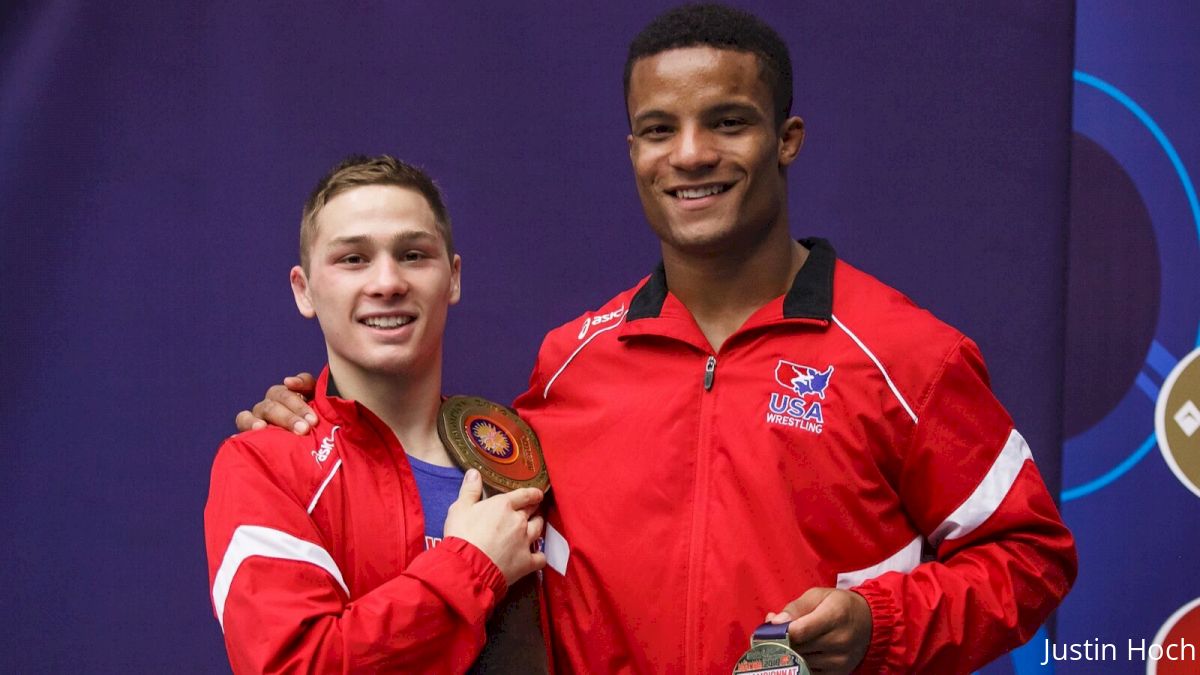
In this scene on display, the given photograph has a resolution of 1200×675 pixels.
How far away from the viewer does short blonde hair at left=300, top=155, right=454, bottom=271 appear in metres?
1.90

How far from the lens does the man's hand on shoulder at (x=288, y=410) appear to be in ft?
5.91

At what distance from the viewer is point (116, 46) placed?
2.76 metres

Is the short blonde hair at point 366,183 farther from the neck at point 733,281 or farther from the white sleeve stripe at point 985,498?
the white sleeve stripe at point 985,498

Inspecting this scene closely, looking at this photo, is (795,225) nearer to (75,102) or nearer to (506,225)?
(506,225)

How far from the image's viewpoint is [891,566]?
1.75 m

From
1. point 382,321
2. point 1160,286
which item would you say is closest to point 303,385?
point 382,321

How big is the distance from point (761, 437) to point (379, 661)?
23.0 inches

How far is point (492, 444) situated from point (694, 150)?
0.53 m

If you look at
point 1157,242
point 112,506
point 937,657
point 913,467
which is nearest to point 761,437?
point 913,467

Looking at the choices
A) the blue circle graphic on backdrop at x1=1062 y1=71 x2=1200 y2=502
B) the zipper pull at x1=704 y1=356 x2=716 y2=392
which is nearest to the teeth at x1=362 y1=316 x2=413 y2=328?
the zipper pull at x1=704 y1=356 x2=716 y2=392

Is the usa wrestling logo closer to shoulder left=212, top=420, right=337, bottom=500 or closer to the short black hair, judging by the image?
the short black hair

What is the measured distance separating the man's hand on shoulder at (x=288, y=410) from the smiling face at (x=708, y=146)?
59cm

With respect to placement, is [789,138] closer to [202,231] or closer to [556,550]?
[556,550]

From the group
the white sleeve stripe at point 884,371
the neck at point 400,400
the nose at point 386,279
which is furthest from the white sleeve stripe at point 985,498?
the nose at point 386,279
